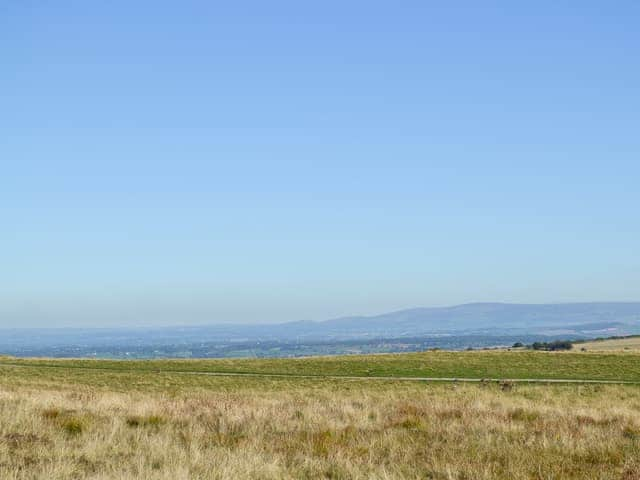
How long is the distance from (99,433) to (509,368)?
47.9m

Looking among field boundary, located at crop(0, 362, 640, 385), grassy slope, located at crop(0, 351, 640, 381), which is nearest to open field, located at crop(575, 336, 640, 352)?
grassy slope, located at crop(0, 351, 640, 381)

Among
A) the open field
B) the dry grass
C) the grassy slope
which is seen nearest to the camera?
the dry grass

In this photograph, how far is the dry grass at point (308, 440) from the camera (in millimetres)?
11852

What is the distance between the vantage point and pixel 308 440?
15.0 metres

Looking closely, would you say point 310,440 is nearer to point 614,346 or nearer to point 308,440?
point 308,440

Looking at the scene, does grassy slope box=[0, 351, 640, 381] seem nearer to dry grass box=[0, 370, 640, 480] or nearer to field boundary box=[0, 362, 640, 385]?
field boundary box=[0, 362, 640, 385]

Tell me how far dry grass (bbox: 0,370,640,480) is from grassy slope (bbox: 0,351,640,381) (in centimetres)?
3290

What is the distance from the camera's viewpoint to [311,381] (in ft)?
157

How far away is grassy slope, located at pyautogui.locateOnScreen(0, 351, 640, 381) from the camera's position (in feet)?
180

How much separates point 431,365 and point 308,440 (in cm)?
4707

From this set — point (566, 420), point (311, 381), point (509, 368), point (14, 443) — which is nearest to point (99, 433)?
point (14, 443)

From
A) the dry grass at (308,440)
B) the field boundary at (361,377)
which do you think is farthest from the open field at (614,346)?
the dry grass at (308,440)

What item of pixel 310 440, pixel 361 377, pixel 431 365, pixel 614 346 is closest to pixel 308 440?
pixel 310 440

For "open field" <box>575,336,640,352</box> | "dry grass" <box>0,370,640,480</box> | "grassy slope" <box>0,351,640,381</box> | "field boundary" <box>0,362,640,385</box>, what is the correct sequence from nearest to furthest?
1. "dry grass" <box>0,370,640,480</box>
2. "field boundary" <box>0,362,640,385</box>
3. "grassy slope" <box>0,351,640,381</box>
4. "open field" <box>575,336,640,352</box>
